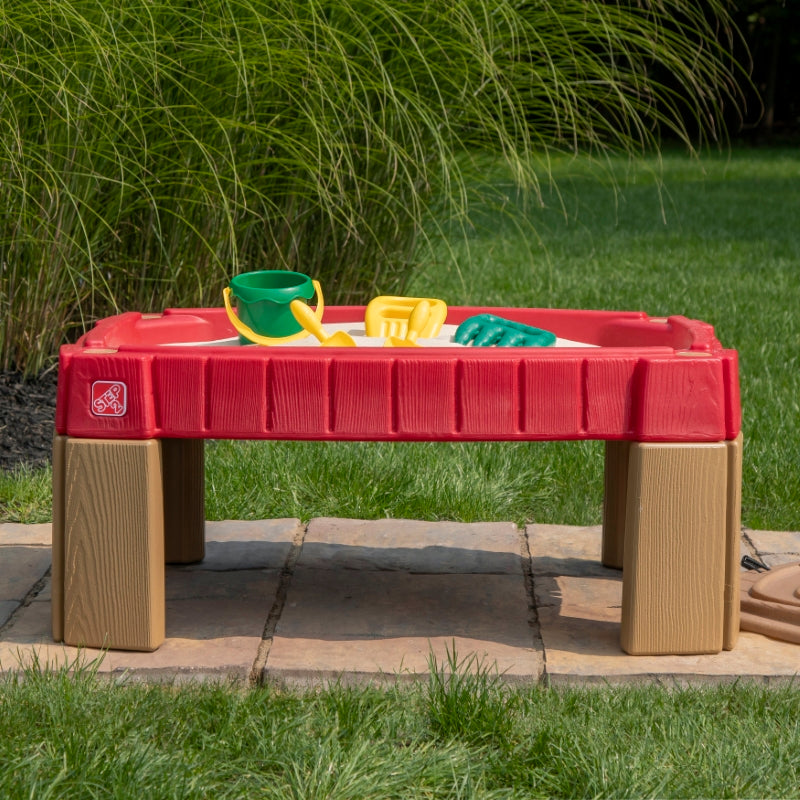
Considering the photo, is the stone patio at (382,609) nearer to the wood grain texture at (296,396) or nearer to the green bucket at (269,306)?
the wood grain texture at (296,396)

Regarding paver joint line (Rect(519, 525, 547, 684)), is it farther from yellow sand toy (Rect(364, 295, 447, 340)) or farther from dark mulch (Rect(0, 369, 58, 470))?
dark mulch (Rect(0, 369, 58, 470))

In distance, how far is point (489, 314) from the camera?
2.83 meters

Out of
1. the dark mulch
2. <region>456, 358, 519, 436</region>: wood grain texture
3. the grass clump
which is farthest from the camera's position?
the dark mulch

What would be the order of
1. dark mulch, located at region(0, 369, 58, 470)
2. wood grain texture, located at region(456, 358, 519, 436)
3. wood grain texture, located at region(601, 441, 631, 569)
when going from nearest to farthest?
1. wood grain texture, located at region(456, 358, 519, 436)
2. wood grain texture, located at region(601, 441, 631, 569)
3. dark mulch, located at region(0, 369, 58, 470)

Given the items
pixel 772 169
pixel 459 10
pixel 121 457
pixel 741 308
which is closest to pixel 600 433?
pixel 121 457

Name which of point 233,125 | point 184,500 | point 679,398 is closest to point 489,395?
point 679,398

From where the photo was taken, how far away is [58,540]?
7.55 ft

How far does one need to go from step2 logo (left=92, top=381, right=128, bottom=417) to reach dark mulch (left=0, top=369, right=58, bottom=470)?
1.52m

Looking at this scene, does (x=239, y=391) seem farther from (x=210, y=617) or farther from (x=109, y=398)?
(x=210, y=617)

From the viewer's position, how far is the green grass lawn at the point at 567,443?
3.36 metres

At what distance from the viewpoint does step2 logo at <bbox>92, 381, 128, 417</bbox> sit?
221 cm

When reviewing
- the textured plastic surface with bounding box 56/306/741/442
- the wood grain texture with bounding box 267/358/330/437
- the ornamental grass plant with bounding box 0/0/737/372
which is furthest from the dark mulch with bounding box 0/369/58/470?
the wood grain texture with bounding box 267/358/330/437

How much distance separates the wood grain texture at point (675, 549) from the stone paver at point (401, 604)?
23 centimetres

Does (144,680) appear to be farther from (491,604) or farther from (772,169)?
(772,169)
